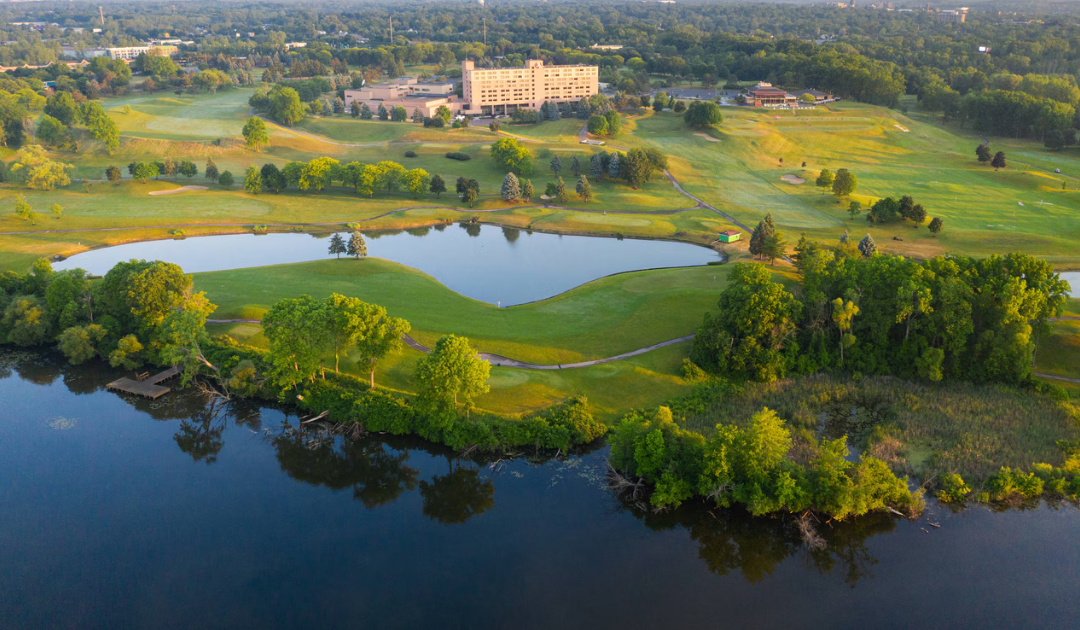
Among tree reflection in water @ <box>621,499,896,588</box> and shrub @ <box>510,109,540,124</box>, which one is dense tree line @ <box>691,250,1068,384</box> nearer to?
tree reflection in water @ <box>621,499,896,588</box>

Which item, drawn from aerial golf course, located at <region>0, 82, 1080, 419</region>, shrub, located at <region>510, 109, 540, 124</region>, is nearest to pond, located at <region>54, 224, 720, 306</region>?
aerial golf course, located at <region>0, 82, 1080, 419</region>

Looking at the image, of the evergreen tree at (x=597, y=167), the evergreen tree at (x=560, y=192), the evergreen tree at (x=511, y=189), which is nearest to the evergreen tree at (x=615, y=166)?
the evergreen tree at (x=597, y=167)

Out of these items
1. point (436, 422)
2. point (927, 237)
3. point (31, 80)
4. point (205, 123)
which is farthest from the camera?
point (31, 80)

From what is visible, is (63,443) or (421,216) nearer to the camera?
(63,443)

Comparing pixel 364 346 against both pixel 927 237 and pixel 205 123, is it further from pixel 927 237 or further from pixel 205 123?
pixel 205 123

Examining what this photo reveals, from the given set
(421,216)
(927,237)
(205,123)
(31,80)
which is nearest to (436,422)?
(421,216)

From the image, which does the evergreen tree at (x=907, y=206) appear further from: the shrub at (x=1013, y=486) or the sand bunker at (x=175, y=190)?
the sand bunker at (x=175, y=190)
